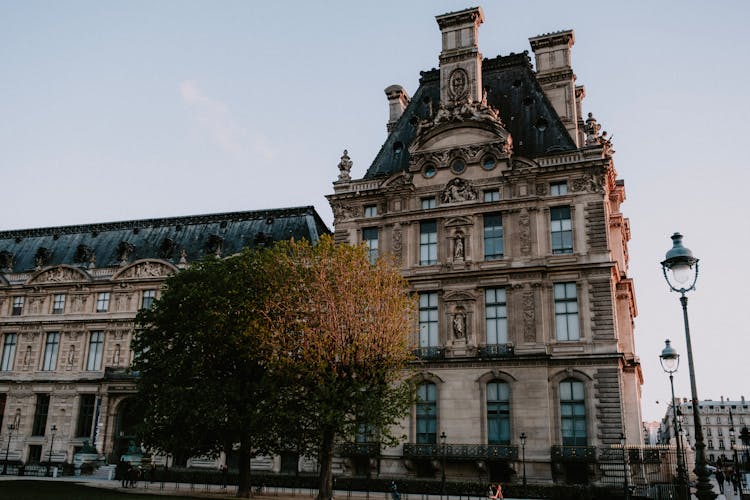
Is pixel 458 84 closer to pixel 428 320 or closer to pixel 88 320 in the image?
pixel 428 320

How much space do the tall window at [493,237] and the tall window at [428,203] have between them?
11.7 feet

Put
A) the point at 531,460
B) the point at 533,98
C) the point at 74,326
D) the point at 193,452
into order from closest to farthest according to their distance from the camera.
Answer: the point at 193,452 < the point at 531,460 < the point at 533,98 < the point at 74,326

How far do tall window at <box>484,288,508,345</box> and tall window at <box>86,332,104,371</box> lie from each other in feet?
107

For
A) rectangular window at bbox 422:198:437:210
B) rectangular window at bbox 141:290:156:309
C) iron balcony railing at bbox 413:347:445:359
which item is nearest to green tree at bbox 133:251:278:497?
iron balcony railing at bbox 413:347:445:359

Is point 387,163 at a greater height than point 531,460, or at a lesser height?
A: greater

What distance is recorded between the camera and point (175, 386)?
34250 millimetres

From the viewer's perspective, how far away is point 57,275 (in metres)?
58.8

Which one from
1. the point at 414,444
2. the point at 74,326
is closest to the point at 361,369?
the point at 414,444

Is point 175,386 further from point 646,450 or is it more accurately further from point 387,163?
point 646,450

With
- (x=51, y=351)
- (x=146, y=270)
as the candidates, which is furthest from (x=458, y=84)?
(x=51, y=351)

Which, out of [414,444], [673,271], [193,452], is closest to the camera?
[673,271]

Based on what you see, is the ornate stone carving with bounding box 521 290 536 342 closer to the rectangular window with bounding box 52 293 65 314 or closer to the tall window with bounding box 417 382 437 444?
the tall window with bounding box 417 382 437 444

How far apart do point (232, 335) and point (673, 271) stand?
862 inches

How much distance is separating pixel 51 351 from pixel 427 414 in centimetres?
3457
